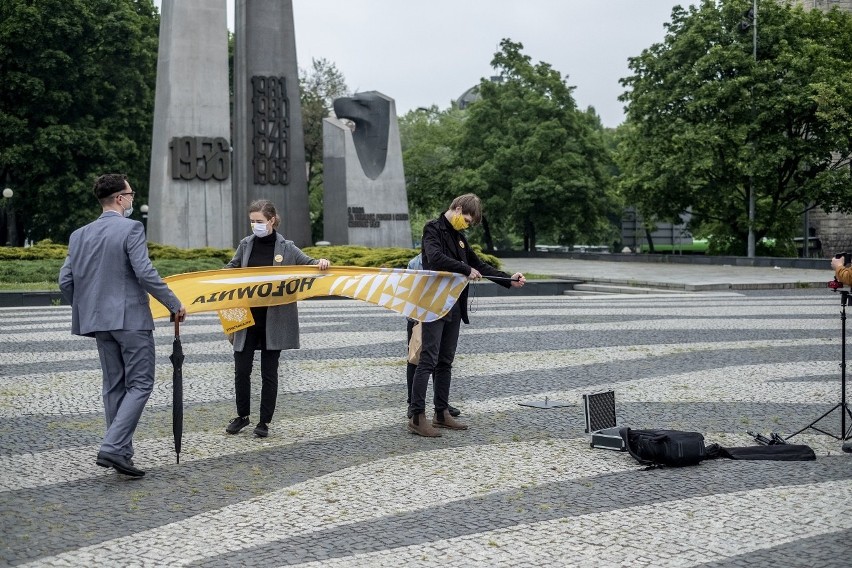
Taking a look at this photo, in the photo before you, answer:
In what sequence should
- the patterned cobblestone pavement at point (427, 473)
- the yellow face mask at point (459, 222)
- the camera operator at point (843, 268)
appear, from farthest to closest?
the yellow face mask at point (459, 222) → the camera operator at point (843, 268) → the patterned cobblestone pavement at point (427, 473)

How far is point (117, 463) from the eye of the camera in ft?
21.4

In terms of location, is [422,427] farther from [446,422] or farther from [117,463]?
[117,463]

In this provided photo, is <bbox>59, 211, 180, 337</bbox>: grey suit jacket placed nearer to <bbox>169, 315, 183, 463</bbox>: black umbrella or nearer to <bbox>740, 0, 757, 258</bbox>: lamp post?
<bbox>169, 315, 183, 463</bbox>: black umbrella

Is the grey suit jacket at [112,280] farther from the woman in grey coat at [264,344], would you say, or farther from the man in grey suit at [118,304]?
the woman in grey coat at [264,344]

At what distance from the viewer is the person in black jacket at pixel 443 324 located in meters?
7.96

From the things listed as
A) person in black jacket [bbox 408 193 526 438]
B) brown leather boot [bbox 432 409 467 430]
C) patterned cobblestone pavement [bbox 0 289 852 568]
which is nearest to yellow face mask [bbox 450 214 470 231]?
person in black jacket [bbox 408 193 526 438]

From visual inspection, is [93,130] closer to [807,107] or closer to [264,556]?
[807,107]

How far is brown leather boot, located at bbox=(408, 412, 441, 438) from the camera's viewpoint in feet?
25.8

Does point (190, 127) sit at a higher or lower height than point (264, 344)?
higher

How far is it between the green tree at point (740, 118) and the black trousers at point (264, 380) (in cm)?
3275

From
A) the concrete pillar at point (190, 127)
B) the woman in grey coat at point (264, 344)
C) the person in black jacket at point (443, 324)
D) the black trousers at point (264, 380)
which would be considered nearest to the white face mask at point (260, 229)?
the woman in grey coat at point (264, 344)

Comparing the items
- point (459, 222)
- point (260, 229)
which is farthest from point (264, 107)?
point (459, 222)

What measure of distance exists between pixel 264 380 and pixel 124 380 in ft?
4.50

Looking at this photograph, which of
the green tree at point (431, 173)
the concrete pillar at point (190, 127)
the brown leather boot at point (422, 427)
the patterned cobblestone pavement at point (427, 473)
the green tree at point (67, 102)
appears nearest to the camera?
the patterned cobblestone pavement at point (427, 473)
